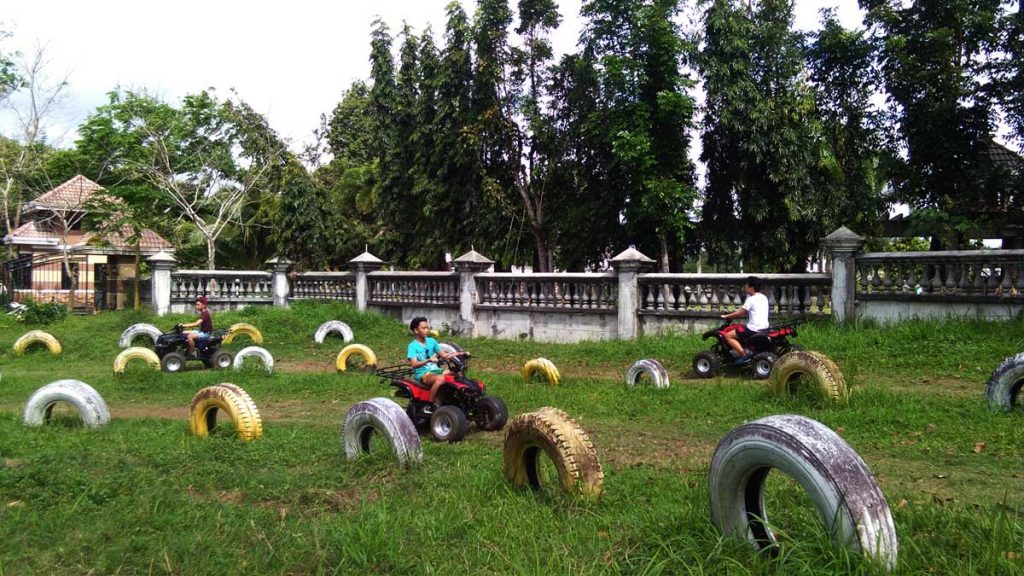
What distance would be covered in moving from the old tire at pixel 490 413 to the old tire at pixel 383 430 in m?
1.63

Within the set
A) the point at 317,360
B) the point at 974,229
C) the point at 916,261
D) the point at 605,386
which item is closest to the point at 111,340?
the point at 317,360

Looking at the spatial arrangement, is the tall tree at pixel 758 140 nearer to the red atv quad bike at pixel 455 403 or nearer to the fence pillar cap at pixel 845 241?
the fence pillar cap at pixel 845 241

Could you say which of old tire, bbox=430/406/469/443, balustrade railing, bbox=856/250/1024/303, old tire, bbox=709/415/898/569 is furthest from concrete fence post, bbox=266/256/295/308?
old tire, bbox=709/415/898/569

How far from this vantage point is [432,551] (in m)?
3.88

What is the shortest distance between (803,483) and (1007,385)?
4.98 meters

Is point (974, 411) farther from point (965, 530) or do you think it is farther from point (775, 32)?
point (775, 32)

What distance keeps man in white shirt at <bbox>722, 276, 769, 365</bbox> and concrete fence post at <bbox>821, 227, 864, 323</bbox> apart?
2497mm

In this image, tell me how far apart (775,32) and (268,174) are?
19944mm

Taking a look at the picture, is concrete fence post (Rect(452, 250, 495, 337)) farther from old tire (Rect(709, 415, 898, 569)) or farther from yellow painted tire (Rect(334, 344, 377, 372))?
old tire (Rect(709, 415, 898, 569))

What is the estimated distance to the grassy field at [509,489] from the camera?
3720 millimetres

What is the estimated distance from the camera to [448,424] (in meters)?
7.27

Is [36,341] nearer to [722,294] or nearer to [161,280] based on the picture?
[161,280]

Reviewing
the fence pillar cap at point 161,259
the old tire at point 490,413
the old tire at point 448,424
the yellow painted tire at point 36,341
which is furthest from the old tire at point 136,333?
the old tire at point 490,413

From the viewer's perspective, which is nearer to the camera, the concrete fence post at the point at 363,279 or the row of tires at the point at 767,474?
the row of tires at the point at 767,474
